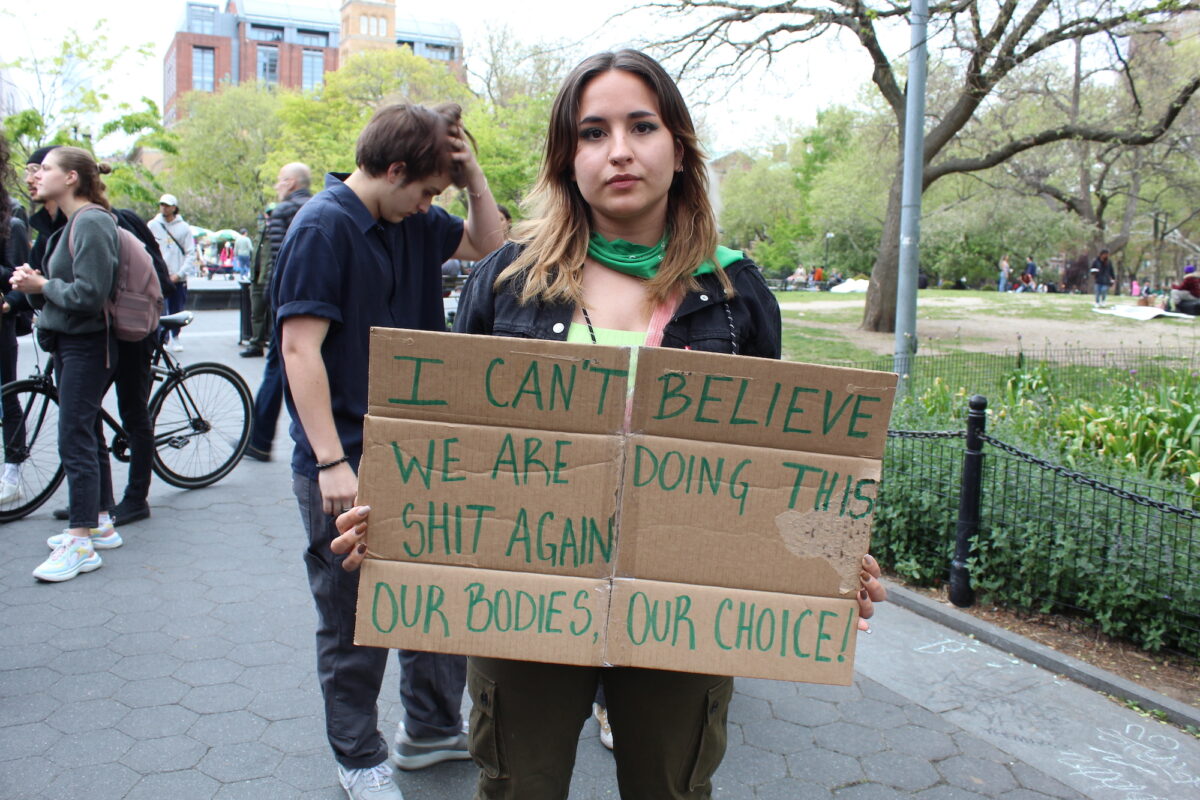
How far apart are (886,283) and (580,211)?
56.8ft

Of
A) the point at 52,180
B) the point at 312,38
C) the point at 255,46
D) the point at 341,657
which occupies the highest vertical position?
the point at 312,38

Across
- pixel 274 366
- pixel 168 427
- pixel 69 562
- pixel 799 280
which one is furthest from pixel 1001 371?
pixel 799 280

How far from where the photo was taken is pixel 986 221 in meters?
43.9

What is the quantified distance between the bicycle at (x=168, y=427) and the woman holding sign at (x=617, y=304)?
4017 millimetres

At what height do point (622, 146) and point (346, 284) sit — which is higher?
point (622, 146)

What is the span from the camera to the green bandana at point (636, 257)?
1.95 m

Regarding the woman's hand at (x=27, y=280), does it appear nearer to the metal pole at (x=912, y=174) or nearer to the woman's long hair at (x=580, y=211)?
the woman's long hair at (x=580, y=211)

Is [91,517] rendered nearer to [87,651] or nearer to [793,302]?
[87,651]

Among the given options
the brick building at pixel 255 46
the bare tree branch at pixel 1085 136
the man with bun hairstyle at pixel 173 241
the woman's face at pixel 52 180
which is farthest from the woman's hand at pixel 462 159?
the brick building at pixel 255 46

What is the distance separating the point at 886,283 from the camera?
60.0 feet

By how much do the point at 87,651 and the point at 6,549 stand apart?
1510 millimetres

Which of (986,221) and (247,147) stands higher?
(247,147)

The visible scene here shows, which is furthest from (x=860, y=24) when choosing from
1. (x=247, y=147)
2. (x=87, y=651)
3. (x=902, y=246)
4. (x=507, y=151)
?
(x=247, y=147)

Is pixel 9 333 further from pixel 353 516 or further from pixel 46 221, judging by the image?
pixel 353 516
